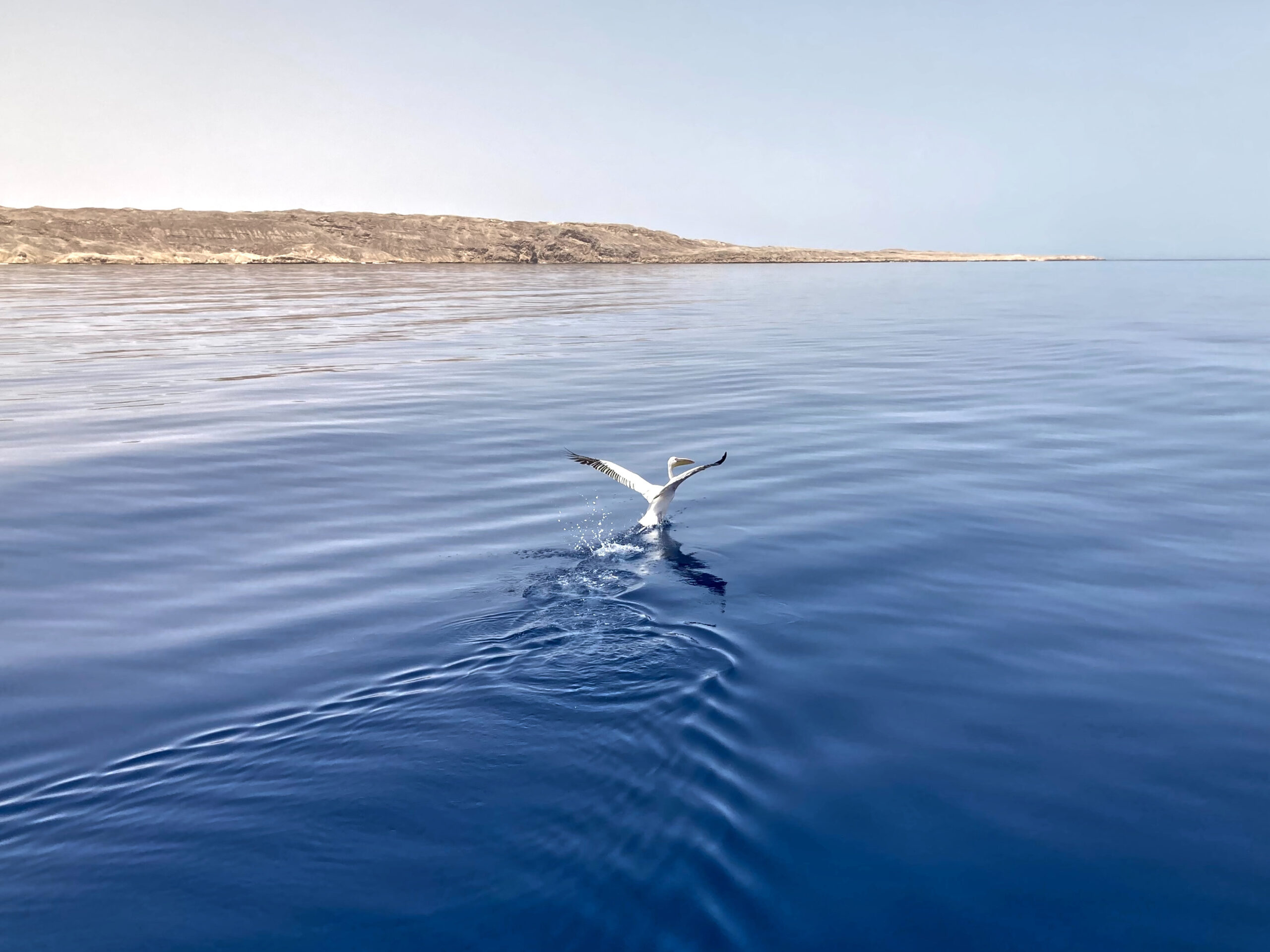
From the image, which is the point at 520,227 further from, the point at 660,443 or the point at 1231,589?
the point at 1231,589

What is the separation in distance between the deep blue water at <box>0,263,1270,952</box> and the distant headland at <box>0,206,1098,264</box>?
11794cm

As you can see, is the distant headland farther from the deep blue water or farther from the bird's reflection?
the bird's reflection

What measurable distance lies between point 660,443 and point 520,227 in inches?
6147

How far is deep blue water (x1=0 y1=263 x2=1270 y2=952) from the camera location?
6.29 meters

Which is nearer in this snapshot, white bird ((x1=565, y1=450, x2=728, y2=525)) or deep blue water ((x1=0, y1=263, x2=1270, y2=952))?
deep blue water ((x1=0, y1=263, x2=1270, y2=952))

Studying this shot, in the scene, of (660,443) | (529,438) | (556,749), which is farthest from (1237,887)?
(529,438)

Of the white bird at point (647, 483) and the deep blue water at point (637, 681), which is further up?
the white bird at point (647, 483)

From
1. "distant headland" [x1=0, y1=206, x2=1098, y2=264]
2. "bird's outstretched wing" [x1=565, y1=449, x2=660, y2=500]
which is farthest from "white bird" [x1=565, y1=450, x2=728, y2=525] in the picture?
"distant headland" [x1=0, y1=206, x2=1098, y2=264]

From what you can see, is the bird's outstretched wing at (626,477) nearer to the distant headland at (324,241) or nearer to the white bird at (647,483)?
the white bird at (647,483)

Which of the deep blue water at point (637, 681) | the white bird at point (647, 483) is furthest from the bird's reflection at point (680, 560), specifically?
the white bird at point (647, 483)

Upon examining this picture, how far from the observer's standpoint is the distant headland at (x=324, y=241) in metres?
126

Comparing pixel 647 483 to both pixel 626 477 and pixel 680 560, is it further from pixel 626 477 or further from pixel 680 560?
pixel 680 560

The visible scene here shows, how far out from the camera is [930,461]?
1841cm

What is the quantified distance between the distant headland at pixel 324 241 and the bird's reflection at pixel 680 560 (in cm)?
12828
